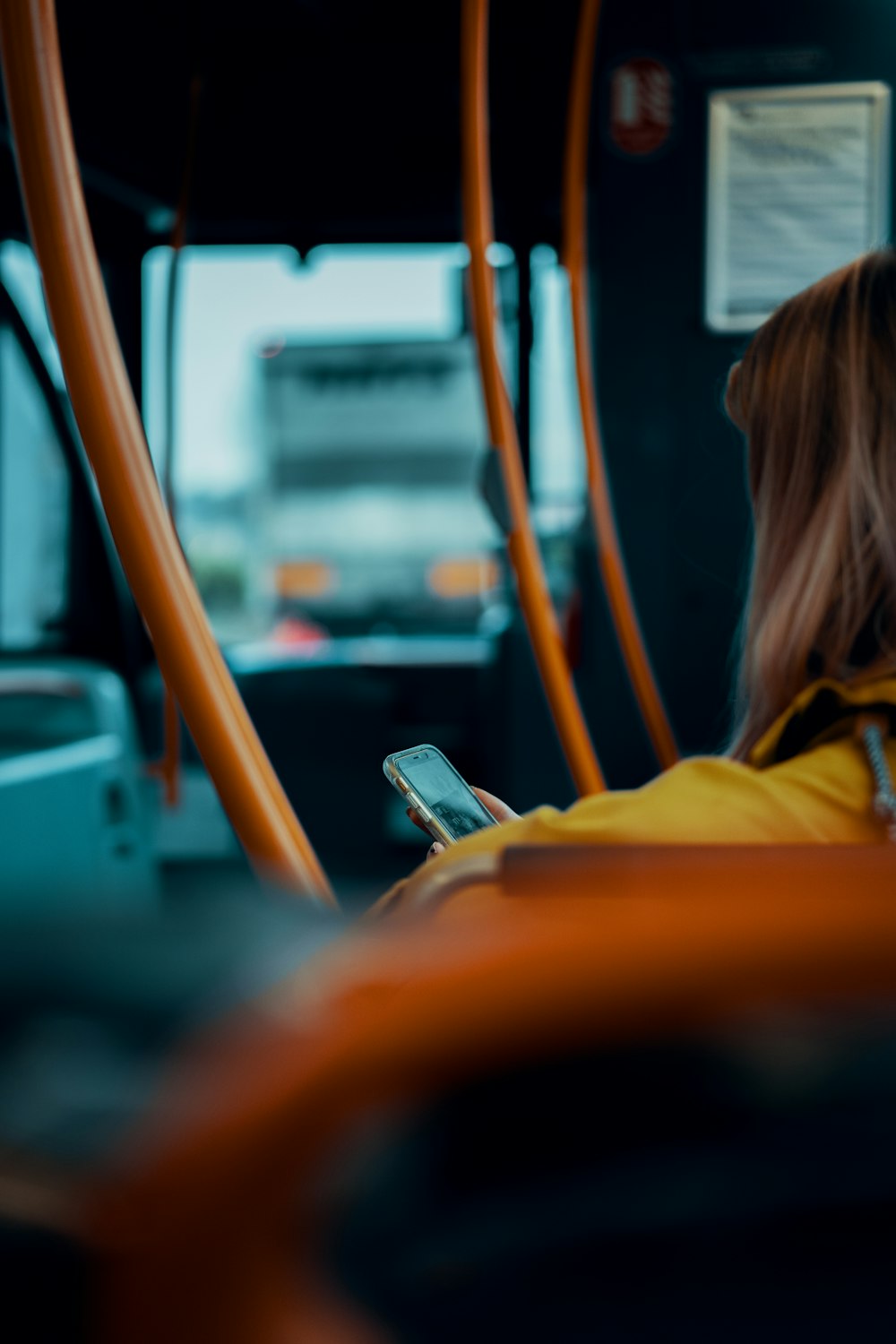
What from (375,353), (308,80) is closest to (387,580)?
(375,353)

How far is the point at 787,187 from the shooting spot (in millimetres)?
A: 2906

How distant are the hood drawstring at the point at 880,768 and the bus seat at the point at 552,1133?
0.56 ft

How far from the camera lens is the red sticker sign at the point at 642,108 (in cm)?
306

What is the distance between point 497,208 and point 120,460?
3684 mm

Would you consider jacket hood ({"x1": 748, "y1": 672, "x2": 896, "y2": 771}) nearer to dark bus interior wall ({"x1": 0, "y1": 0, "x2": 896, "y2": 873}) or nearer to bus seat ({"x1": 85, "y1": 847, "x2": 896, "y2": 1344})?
bus seat ({"x1": 85, "y1": 847, "x2": 896, "y2": 1344})

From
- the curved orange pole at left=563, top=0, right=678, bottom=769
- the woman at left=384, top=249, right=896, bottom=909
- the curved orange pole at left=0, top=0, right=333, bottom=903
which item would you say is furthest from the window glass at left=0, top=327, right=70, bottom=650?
the woman at left=384, top=249, right=896, bottom=909

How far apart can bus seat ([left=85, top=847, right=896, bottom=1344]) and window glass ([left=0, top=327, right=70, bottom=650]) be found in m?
3.87

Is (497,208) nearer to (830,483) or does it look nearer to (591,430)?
(591,430)

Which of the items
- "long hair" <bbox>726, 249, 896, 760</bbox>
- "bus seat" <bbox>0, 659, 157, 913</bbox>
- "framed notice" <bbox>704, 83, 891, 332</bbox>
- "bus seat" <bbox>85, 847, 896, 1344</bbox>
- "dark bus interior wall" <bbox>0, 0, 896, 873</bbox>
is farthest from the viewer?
"dark bus interior wall" <bbox>0, 0, 896, 873</bbox>

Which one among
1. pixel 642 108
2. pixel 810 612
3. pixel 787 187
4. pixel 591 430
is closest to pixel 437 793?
pixel 810 612

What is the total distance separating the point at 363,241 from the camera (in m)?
4.77

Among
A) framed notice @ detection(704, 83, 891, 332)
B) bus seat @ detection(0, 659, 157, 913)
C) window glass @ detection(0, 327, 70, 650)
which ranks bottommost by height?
bus seat @ detection(0, 659, 157, 913)

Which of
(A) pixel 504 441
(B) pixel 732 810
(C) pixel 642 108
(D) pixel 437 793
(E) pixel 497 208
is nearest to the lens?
(B) pixel 732 810

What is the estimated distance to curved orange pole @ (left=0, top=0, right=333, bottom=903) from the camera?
106 centimetres
